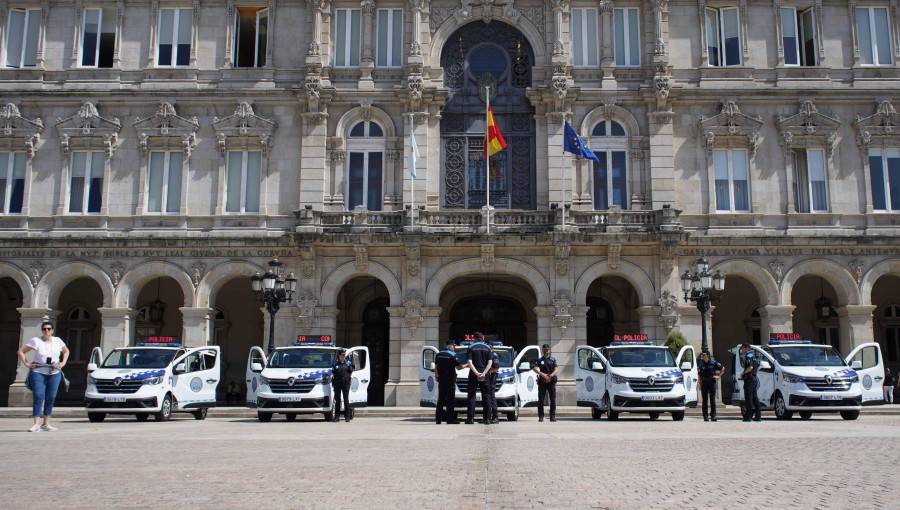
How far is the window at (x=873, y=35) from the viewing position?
35.3m

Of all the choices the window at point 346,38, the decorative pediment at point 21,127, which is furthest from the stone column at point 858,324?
the decorative pediment at point 21,127

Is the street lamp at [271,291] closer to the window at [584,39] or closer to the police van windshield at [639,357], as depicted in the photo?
the police van windshield at [639,357]

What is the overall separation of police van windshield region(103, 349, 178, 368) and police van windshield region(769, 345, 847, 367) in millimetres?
17288

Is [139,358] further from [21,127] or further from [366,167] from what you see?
[21,127]

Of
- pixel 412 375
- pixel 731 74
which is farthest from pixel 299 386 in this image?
pixel 731 74

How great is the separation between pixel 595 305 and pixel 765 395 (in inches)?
521

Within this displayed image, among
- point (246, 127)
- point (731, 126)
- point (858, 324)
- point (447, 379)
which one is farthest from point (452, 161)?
point (858, 324)

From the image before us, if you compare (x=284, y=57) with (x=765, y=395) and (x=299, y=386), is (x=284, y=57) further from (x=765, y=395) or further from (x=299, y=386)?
(x=765, y=395)

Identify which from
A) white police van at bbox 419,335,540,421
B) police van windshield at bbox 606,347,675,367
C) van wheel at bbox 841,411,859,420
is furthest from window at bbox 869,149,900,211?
white police van at bbox 419,335,540,421

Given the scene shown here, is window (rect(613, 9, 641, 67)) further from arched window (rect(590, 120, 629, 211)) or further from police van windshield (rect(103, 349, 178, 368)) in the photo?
police van windshield (rect(103, 349, 178, 368))

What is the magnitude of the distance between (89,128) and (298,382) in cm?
1785

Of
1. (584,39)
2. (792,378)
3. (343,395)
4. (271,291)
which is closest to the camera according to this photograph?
(343,395)

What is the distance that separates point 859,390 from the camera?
23344 mm

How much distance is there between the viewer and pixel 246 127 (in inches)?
1363
